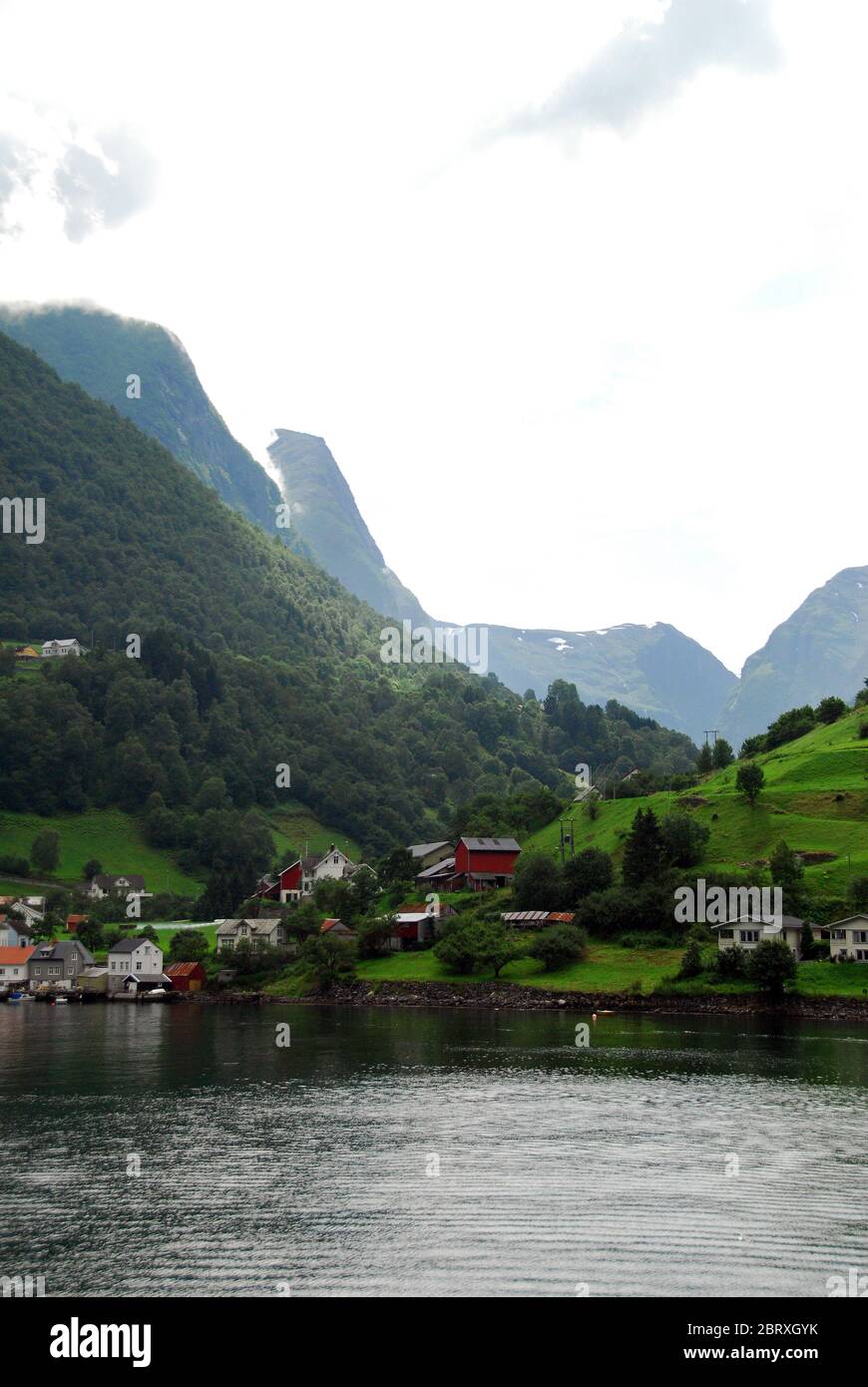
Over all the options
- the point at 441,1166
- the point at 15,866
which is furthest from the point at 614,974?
the point at 15,866

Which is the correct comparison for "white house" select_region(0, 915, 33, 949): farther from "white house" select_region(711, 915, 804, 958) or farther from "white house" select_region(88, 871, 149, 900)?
"white house" select_region(711, 915, 804, 958)

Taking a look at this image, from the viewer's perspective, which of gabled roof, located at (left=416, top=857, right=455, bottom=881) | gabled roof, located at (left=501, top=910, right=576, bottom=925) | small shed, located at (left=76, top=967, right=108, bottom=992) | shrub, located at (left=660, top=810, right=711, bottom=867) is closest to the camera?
gabled roof, located at (left=501, top=910, right=576, bottom=925)

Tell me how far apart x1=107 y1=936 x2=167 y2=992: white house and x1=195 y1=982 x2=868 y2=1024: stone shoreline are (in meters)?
13.1

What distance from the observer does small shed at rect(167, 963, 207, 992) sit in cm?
12375

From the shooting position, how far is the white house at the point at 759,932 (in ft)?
315

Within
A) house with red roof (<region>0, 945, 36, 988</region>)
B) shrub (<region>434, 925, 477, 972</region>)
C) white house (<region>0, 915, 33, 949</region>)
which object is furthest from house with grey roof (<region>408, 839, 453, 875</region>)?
house with red roof (<region>0, 945, 36, 988</region>)

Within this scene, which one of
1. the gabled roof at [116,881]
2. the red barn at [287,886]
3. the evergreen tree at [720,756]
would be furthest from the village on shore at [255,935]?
the evergreen tree at [720,756]

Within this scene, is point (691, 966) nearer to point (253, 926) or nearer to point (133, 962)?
point (253, 926)

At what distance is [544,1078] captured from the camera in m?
61.2

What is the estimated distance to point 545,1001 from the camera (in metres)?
97.6

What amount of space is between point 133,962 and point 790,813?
71184mm

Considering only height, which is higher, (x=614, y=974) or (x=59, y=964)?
(x=614, y=974)

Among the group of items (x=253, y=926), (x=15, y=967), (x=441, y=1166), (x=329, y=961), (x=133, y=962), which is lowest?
(x=15, y=967)
